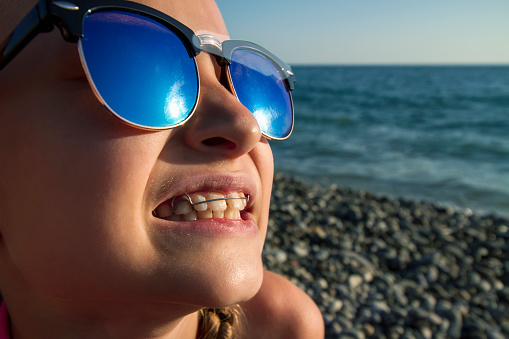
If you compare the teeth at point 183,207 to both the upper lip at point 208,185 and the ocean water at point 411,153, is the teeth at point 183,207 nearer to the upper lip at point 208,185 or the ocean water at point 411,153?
the upper lip at point 208,185

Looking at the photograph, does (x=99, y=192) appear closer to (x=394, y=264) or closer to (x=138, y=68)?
(x=138, y=68)

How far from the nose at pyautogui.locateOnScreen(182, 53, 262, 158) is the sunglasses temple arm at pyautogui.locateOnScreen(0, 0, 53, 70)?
44 cm

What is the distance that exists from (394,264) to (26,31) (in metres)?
4.50

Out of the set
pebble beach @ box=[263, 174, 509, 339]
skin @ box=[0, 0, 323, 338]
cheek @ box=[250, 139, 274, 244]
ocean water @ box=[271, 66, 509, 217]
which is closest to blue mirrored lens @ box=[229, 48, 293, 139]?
cheek @ box=[250, 139, 274, 244]

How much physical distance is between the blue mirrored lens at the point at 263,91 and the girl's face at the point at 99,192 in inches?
11.8

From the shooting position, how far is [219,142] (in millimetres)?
1242

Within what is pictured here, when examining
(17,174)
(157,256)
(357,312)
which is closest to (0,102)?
(17,174)

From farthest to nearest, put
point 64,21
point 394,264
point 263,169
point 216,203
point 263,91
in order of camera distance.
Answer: point 394,264
point 263,91
point 263,169
point 216,203
point 64,21

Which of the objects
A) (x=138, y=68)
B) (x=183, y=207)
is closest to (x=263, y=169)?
(x=183, y=207)

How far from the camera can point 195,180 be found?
1161 millimetres

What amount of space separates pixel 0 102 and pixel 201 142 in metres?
0.57

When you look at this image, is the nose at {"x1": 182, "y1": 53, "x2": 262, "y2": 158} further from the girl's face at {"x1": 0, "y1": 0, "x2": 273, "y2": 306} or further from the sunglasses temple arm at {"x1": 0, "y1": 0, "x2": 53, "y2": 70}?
the sunglasses temple arm at {"x1": 0, "y1": 0, "x2": 53, "y2": 70}

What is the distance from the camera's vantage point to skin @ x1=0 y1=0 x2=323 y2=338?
3.46 ft

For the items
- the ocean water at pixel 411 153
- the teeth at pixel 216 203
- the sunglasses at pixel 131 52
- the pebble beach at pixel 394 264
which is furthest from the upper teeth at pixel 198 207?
the ocean water at pixel 411 153
